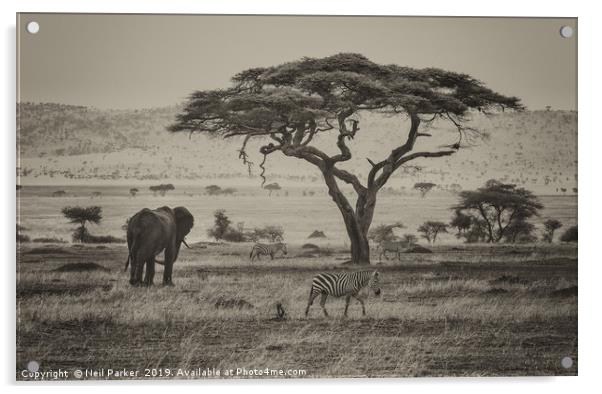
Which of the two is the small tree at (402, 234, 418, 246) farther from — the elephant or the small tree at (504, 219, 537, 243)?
the elephant

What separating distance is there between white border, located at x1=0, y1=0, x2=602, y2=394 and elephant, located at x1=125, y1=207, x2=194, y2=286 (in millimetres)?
1011

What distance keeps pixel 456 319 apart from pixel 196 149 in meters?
2.91

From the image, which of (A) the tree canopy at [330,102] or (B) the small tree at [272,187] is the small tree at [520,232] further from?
(B) the small tree at [272,187]

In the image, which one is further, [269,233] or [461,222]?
[461,222]

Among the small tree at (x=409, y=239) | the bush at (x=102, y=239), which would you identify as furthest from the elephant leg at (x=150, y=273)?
the small tree at (x=409, y=239)

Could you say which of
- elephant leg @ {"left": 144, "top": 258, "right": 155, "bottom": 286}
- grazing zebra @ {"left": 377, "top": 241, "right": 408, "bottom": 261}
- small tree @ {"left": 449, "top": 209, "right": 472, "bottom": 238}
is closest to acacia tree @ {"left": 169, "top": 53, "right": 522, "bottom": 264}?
grazing zebra @ {"left": 377, "top": 241, "right": 408, "bottom": 261}

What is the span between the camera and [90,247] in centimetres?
720

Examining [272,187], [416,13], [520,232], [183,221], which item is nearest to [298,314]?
[272,187]

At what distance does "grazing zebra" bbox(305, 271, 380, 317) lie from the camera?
729 centimetres

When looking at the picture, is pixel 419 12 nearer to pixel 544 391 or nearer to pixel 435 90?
pixel 435 90

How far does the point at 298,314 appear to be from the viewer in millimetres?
7254

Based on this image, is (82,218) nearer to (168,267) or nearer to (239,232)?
(168,267)

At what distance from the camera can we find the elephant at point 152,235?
7.24 meters

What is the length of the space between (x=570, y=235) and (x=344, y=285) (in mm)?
2206
